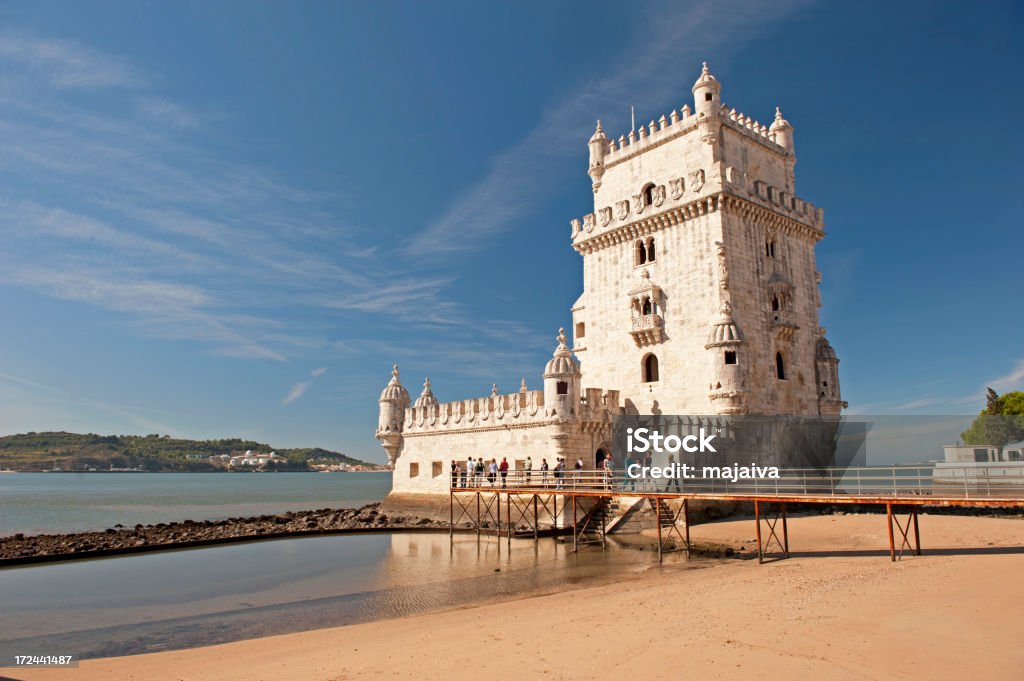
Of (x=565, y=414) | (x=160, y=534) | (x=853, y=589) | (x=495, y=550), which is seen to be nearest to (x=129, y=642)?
(x=495, y=550)

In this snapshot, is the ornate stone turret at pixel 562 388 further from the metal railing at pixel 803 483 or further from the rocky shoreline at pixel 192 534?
the rocky shoreline at pixel 192 534

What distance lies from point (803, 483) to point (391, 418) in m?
23.2

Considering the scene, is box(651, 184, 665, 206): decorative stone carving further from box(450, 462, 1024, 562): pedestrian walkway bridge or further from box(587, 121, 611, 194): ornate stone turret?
Answer: box(450, 462, 1024, 562): pedestrian walkway bridge

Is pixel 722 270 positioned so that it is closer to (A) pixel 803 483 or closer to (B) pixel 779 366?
(B) pixel 779 366

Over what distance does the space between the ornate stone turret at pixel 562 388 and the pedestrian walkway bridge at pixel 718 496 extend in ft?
9.01

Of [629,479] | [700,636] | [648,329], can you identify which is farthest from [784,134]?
[700,636]

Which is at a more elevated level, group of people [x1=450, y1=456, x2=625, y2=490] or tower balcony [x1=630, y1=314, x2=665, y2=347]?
tower balcony [x1=630, y1=314, x2=665, y2=347]

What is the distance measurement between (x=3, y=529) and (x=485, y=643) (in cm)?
4564

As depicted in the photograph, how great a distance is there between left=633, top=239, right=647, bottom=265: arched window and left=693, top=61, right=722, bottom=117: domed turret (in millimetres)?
6292

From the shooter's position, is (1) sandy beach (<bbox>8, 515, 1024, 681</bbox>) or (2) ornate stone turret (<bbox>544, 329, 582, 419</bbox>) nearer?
(1) sandy beach (<bbox>8, 515, 1024, 681</bbox>)

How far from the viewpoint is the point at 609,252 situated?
32438 millimetres

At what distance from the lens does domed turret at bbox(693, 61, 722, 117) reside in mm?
28828

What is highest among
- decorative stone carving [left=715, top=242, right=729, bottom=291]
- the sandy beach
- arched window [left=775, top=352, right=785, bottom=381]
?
decorative stone carving [left=715, top=242, right=729, bottom=291]

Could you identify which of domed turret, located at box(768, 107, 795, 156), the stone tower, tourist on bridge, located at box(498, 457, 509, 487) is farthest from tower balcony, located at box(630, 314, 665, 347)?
domed turret, located at box(768, 107, 795, 156)
